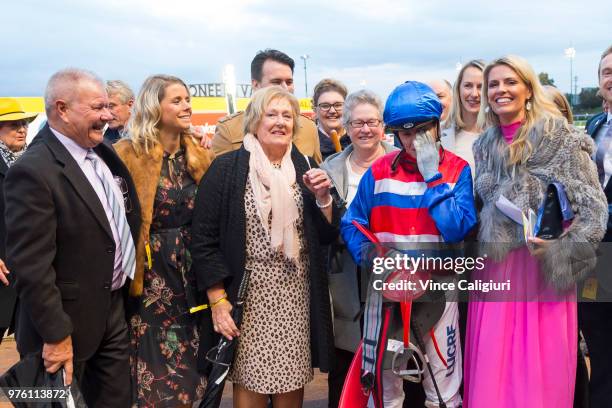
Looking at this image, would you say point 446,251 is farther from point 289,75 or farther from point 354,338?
point 289,75

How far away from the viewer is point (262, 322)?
308cm

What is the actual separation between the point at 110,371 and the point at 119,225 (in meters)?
0.76

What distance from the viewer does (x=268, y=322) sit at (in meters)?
3.08

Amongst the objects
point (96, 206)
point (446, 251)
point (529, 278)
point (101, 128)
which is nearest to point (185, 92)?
point (101, 128)

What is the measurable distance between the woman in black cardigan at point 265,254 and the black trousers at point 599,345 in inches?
62.4

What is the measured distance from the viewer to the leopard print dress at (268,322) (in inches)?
120

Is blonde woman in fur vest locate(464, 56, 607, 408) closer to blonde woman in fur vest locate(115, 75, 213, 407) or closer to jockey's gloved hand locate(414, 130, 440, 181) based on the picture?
jockey's gloved hand locate(414, 130, 440, 181)

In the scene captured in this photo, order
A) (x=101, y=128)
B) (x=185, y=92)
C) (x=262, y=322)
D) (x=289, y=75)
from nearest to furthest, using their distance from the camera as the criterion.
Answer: (x=101, y=128), (x=262, y=322), (x=185, y=92), (x=289, y=75)

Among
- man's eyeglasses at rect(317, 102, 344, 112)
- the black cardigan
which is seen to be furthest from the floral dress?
man's eyeglasses at rect(317, 102, 344, 112)

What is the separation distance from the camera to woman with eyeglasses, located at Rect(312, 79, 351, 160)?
4.91 m

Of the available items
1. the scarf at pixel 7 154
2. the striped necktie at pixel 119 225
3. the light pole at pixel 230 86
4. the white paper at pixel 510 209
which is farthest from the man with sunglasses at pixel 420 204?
the light pole at pixel 230 86

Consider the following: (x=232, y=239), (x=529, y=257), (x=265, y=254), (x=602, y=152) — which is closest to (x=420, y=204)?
(x=529, y=257)

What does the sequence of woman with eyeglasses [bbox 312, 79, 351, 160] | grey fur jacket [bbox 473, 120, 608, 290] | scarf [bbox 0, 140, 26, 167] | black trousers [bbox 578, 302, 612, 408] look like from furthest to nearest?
1. woman with eyeglasses [bbox 312, 79, 351, 160]
2. scarf [bbox 0, 140, 26, 167]
3. black trousers [bbox 578, 302, 612, 408]
4. grey fur jacket [bbox 473, 120, 608, 290]

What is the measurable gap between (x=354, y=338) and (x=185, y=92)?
5.84 feet
